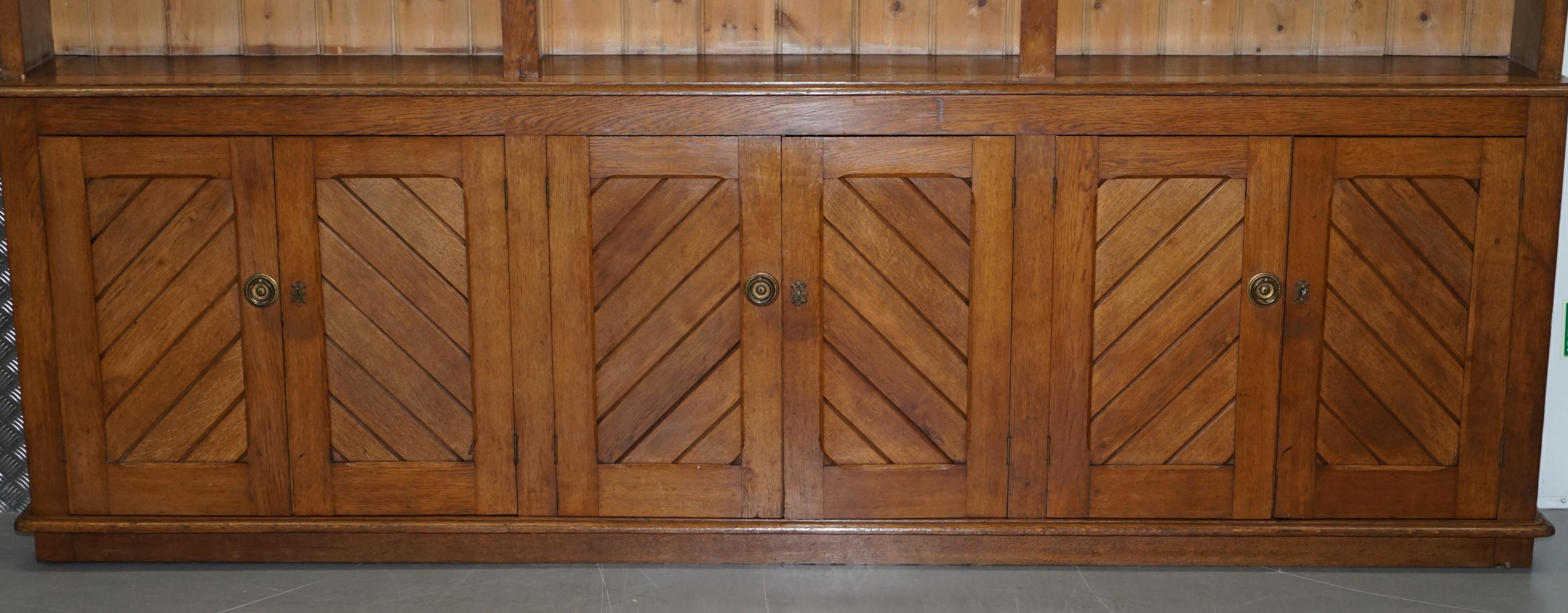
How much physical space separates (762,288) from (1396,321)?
4.60 ft

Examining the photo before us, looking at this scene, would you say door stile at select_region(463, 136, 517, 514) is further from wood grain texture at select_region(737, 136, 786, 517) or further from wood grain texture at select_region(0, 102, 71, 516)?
wood grain texture at select_region(0, 102, 71, 516)

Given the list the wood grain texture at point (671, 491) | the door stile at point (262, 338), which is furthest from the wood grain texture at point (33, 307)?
the wood grain texture at point (671, 491)

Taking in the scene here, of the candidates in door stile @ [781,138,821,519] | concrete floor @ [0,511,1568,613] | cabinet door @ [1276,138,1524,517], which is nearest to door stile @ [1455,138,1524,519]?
cabinet door @ [1276,138,1524,517]

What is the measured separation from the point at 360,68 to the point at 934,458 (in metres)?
1.60

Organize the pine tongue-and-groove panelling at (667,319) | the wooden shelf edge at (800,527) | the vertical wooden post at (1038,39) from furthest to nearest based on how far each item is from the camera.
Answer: the wooden shelf edge at (800,527), the pine tongue-and-groove panelling at (667,319), the vertical wooden post at (1038,39)

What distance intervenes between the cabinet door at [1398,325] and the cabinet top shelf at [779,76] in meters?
0.17

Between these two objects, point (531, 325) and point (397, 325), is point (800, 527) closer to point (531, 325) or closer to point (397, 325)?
point (531, 325)

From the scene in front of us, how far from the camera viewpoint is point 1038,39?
3.30 metres

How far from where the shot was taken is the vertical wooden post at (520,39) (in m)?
3.30

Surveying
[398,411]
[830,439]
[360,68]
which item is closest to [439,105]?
[360,68]

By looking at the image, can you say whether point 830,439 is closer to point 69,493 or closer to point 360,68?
point 360,68

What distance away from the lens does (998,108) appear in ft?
10.8

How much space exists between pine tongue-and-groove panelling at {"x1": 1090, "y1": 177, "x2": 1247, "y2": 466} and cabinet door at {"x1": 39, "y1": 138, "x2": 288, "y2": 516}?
184cm

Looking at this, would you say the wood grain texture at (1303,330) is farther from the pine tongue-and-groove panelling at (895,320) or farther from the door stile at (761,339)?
the door stile at (761,339)
